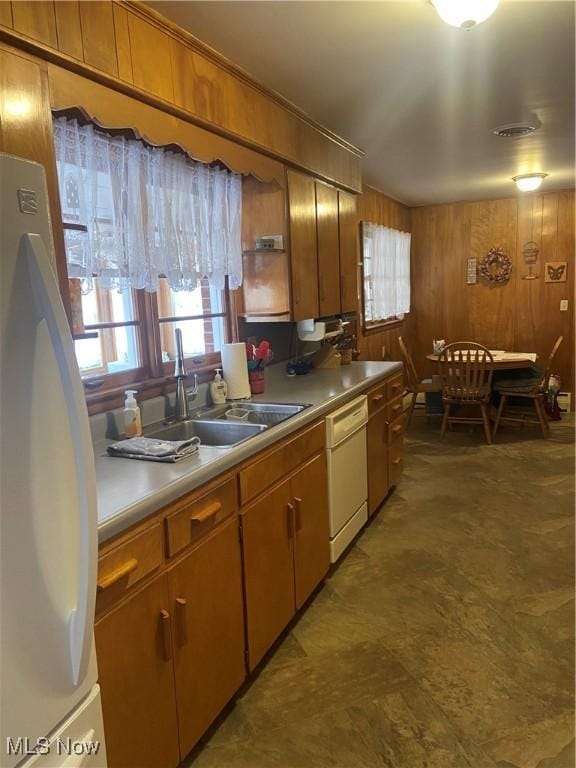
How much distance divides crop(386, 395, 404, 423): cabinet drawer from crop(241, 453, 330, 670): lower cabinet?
109cm

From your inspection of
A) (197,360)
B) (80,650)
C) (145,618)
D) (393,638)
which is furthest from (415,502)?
(80,650)

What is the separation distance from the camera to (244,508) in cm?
193

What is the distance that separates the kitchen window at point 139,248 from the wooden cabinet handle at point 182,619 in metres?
0.92

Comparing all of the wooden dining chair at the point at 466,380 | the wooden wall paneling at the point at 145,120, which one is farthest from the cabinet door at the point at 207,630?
the wooden dining chair at the point at 466,380

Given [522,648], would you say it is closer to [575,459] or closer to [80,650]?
[80,650]

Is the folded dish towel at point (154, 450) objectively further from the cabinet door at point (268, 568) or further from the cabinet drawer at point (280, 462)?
the cabinet door at point (268, 568)

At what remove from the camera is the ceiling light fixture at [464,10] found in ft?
5.76

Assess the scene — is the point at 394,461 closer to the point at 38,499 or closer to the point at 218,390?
the point at 218,390

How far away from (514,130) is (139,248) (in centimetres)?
262

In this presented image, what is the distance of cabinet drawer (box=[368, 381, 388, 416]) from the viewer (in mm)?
3227

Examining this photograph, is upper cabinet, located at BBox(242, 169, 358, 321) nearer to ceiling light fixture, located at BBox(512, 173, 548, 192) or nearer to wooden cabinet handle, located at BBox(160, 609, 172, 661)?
wooden cabinet handle, located at BBox(160, 609, 172, 661)

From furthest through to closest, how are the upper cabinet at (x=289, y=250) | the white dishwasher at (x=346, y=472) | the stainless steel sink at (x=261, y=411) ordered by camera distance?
the upper cabinet at (x=289, y=250) → the white dishwasher at (x=346, y=472) → the stainless steel sink at (x=261, y=411)

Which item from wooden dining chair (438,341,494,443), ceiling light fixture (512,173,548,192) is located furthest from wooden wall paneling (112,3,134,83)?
ceiling light fixture (512,173,548,192)

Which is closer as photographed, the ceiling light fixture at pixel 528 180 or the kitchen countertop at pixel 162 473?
the kitchen countertop at pixel 162 473
